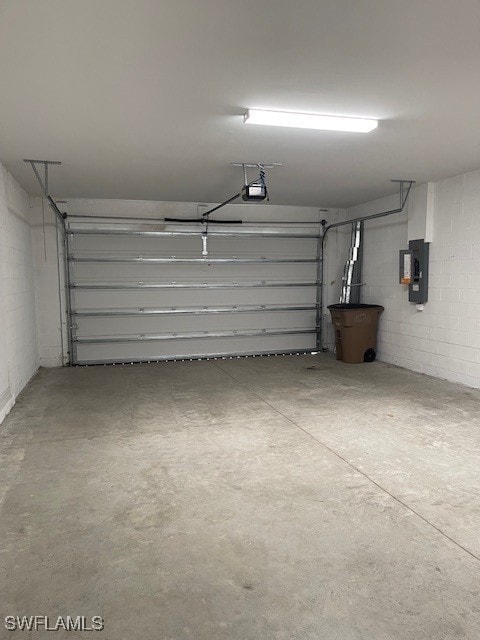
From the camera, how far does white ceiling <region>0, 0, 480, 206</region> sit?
205cm

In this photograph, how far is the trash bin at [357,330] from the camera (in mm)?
6738

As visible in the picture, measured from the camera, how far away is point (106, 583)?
1.95 m

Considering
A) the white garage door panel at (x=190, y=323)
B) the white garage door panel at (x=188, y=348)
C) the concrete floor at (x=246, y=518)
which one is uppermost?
the white garage door panel at (x=190, y=323)

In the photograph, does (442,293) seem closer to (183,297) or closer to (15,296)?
(183,297)

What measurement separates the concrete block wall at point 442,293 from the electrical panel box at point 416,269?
0.30ft

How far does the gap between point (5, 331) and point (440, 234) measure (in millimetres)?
5260

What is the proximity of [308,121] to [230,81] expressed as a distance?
0.90 m

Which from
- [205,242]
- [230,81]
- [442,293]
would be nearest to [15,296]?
[205,242]

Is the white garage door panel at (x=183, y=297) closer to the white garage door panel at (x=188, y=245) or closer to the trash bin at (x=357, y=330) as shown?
the white garage door panel at (x=188, y=245)

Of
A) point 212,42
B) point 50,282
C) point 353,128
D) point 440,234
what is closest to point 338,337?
point 440,234

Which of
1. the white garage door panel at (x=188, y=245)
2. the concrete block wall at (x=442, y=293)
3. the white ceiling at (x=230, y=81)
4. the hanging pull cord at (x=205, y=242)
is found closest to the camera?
the white ceiling at (x=230, y=81)

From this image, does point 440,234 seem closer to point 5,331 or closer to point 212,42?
point 212,42

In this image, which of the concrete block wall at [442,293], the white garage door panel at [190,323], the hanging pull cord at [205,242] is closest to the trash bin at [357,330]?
the concrete block wall at [442,293]

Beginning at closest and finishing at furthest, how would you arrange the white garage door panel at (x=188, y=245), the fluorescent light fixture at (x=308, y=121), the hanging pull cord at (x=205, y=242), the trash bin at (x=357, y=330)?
the fluorescent light fixture at (x=308, y=121) → the trash bin at (x=357, y=330) → the white garage door panel at (x=188, y=245) → the hanging pull cord at (x=205, y=242)
